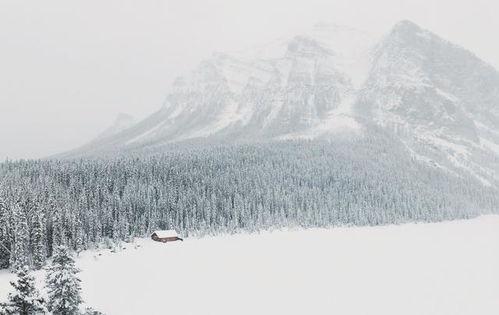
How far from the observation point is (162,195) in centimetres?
16638

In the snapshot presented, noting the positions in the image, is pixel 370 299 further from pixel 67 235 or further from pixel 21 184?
pixel 21 184

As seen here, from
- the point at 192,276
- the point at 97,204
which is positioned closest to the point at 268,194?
the point at 97,204

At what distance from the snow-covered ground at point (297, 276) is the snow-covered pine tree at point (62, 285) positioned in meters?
16.9

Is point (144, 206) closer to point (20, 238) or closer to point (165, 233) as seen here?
point (165, 233)

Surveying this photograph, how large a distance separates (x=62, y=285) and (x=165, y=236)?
81906 millimetres

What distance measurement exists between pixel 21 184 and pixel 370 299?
10881cm

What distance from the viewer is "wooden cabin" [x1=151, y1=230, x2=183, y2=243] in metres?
139

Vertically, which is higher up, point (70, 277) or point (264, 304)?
point (70, 277)

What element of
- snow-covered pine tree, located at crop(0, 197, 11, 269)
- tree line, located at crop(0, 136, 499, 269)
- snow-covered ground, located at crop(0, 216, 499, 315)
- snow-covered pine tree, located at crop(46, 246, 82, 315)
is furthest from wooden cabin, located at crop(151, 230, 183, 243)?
snow-covered pine tree, located at crop(46, 246, 82, 315)

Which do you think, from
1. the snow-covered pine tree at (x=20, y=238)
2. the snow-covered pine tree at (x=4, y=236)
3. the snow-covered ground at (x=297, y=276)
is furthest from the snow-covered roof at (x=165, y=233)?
the snow-covered pine tree at (x=4, y=236)

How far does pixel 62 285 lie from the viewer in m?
57.9

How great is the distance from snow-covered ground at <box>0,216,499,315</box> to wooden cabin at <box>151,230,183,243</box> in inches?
75.9

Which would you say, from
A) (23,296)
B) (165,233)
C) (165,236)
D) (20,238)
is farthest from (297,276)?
(20,238)

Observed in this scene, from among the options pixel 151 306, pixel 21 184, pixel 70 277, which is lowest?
pixel 151 306
